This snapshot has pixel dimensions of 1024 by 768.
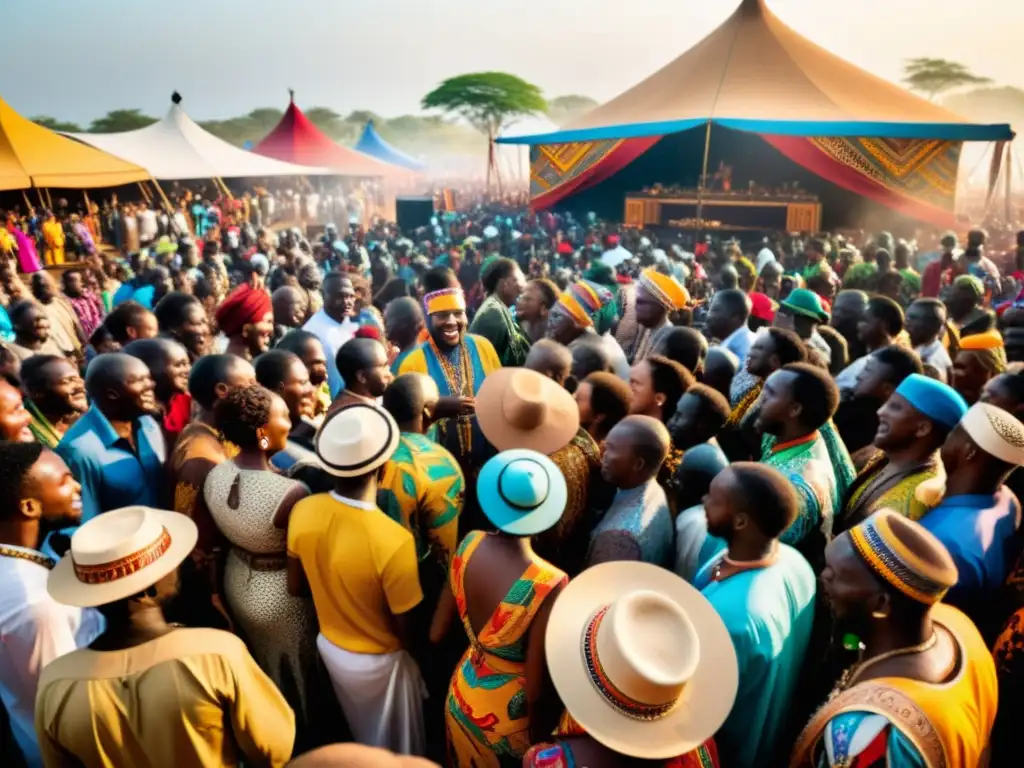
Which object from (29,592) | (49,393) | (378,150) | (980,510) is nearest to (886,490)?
(980,510)

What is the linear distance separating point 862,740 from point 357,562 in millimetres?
1551

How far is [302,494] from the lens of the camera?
8.29 ft

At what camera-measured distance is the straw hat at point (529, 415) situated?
290 cm

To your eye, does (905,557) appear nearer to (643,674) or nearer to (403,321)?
(643,674)

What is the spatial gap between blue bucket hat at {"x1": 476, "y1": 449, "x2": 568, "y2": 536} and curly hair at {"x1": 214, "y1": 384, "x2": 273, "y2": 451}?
987 mm

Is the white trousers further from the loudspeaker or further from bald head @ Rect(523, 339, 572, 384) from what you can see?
the loudspeaker

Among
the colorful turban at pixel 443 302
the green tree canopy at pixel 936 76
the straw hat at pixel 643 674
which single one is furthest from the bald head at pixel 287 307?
the green tree canopy at pixel 936 76

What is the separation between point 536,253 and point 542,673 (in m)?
11.6

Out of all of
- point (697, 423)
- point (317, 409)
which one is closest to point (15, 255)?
point (317, 409)

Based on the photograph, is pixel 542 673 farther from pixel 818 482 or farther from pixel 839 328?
pixel 839 328

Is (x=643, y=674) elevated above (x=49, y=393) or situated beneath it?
situated beneath

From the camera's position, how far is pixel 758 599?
205 cm

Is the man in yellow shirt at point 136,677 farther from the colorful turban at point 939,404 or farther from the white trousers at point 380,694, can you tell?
the colorful turban at point 939,404

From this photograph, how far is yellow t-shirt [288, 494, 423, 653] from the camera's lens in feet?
7.64
